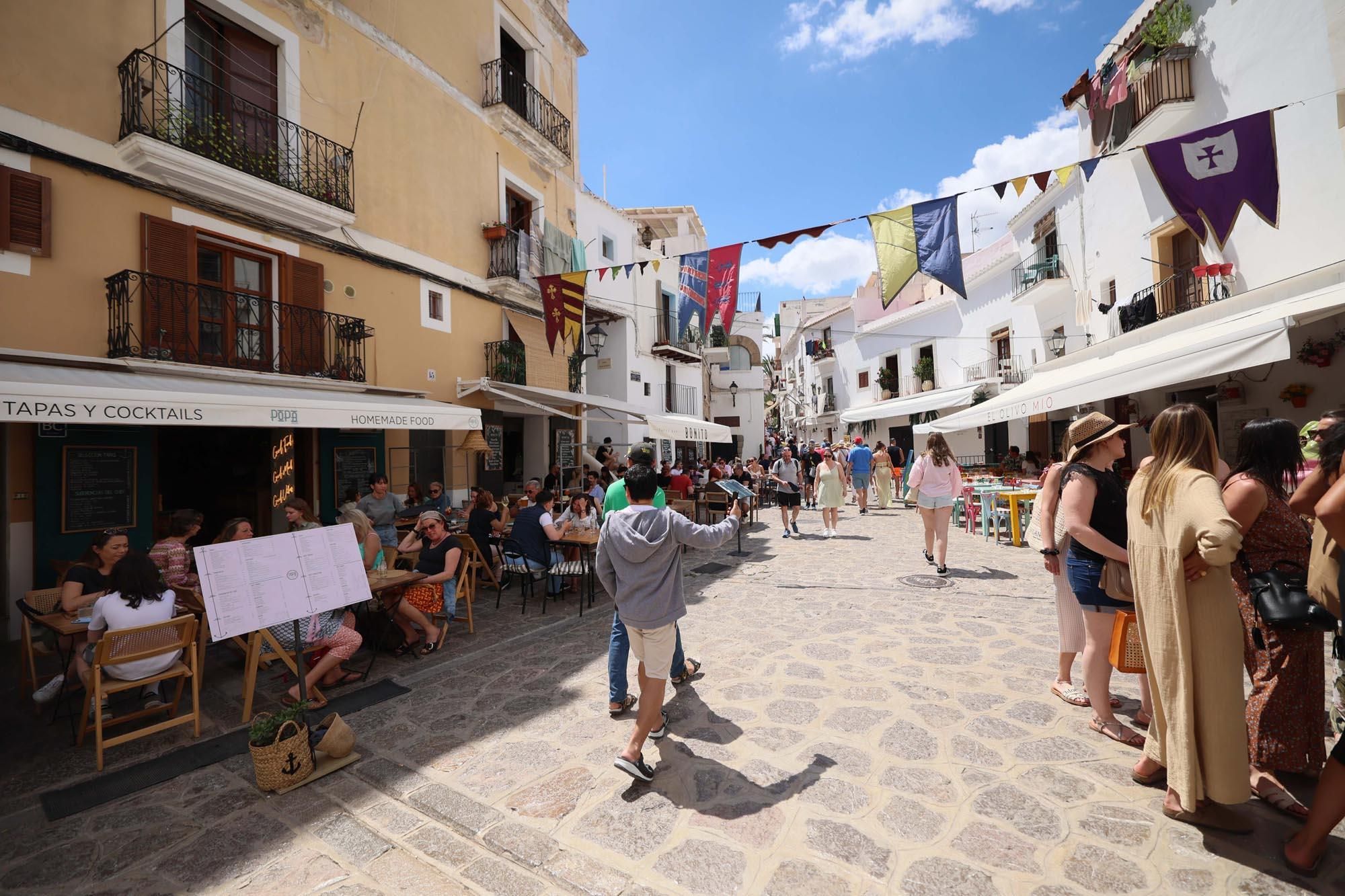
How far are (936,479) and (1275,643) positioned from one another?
14.8 ft

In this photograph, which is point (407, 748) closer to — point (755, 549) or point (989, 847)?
point (989, 847)

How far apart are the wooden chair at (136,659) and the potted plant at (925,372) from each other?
23591 mm

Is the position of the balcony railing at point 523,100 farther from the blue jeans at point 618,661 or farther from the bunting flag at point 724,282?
the blue jeans at point 618,661

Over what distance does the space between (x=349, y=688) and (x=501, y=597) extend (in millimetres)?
2861

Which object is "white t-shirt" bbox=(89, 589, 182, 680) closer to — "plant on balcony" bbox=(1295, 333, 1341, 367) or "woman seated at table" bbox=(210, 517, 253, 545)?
Answer: "woman seated at table" bbox=(210, 517, 253, 545)

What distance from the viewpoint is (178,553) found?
17.0 feet

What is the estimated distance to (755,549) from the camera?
32.2 ft

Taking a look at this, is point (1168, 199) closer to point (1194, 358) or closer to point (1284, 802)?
point (1194, 358)

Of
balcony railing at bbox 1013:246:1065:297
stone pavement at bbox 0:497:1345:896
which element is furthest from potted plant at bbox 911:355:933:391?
stone pavement at bbox 0:497:1345:896

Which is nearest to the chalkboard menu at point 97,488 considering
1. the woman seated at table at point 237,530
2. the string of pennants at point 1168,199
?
the woman seated at table at point 237,530

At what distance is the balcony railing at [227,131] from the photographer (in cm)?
671

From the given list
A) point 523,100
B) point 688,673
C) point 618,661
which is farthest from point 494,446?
point 618,661

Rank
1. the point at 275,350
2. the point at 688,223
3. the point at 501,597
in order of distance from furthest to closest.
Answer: the point at 688,223 → the point at 275,350 → the point at 501,597

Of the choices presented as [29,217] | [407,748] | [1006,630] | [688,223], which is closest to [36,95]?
[29,217]
